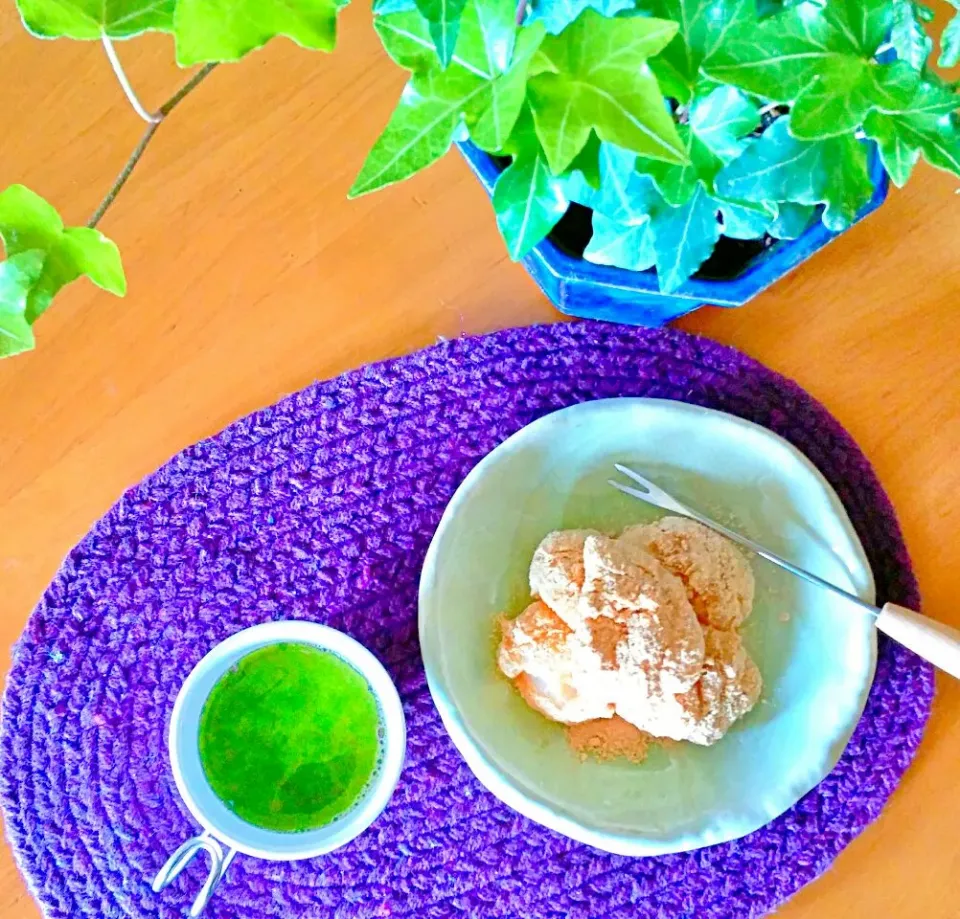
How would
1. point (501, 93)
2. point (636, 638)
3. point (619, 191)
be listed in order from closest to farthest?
point (501, 93)
point (619, 191)
point (636, 638)

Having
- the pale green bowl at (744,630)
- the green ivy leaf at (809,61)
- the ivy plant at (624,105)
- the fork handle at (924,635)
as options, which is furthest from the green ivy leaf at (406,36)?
the fork handle at (924,635)

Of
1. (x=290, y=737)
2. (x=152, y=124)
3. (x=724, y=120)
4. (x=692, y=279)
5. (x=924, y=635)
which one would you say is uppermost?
(x=152, y=124)

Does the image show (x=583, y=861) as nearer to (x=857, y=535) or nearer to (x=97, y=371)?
(x=857, y=535)

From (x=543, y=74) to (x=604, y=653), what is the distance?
1.07 ft

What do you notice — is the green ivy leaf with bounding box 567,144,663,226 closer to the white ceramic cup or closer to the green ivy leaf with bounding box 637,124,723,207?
the green ivy leaf with bounding box 637,124,723,207

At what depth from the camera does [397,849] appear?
62 cm

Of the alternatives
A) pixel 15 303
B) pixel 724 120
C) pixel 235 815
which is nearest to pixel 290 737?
pixel 235 815

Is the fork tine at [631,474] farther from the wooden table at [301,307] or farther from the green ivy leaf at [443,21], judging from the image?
the green ivy leaf at [443,21]

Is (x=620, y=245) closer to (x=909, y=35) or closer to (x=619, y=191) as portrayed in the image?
(x=619, y=191)

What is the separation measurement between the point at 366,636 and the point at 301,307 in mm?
219

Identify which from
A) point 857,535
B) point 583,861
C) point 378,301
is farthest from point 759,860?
point 378,301

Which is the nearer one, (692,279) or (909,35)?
(909,35)

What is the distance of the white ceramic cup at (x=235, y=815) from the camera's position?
0.55 m

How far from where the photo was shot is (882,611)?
564mm
